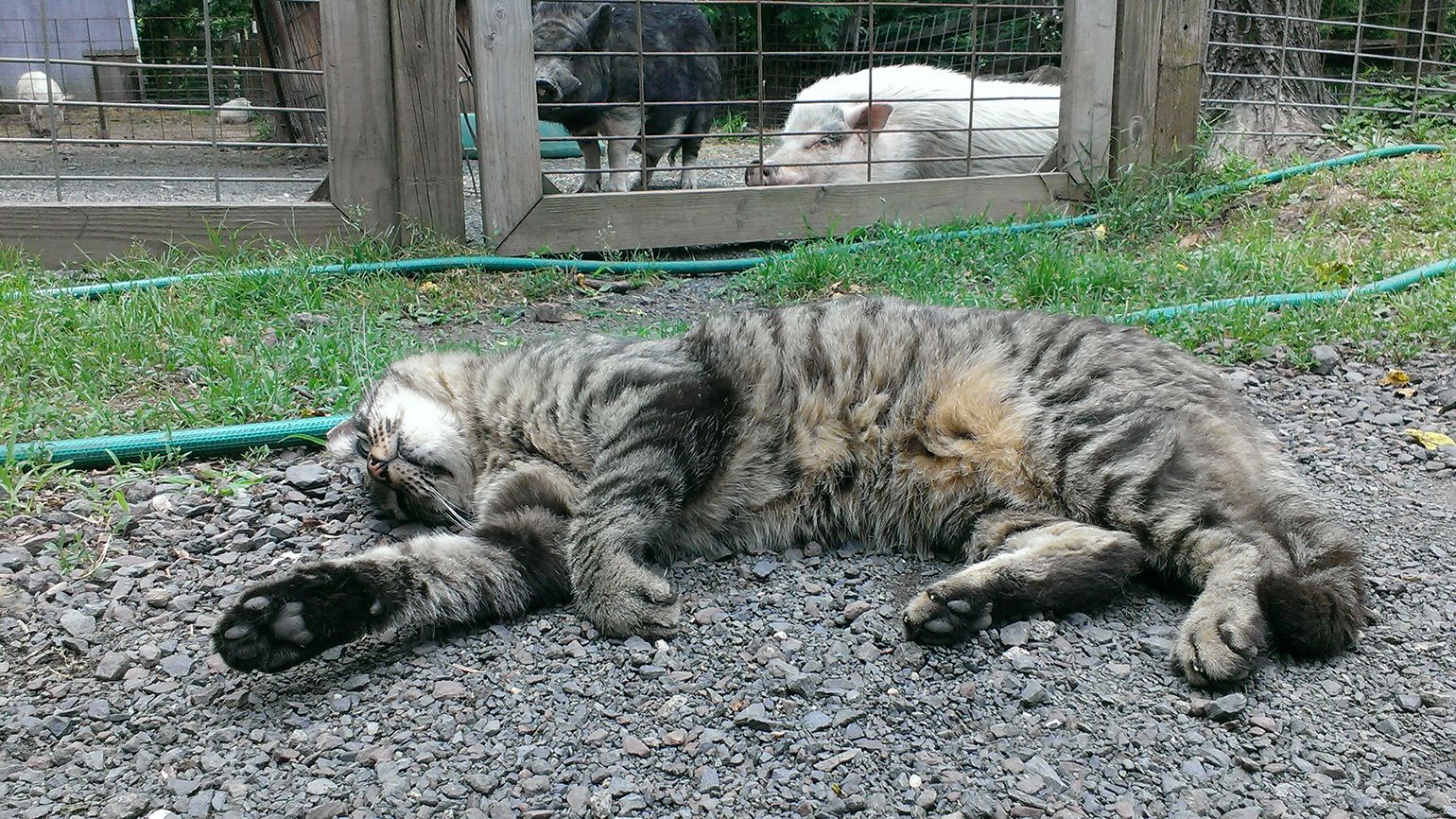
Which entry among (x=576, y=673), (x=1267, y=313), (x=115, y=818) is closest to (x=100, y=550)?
(x=115, y=818)

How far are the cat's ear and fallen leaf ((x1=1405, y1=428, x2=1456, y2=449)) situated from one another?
131 inches

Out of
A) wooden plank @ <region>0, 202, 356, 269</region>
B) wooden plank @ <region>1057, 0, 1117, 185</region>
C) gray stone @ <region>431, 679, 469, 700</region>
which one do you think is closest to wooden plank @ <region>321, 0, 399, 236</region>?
wooden plank @ <region>0, 202, 356, 269</region>

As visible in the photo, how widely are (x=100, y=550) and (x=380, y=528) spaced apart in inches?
27.6

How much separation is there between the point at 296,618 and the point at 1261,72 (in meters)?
7.12

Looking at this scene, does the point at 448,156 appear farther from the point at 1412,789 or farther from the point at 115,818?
the point at 1412,789

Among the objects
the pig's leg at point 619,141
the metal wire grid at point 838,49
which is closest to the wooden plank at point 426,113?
the metal wire grid at point 838,49

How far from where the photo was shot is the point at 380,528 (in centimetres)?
303

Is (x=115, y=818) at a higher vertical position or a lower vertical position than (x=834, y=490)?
lower

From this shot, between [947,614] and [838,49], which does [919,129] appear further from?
[947,614]

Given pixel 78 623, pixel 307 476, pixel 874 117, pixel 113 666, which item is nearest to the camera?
pixel 113 666

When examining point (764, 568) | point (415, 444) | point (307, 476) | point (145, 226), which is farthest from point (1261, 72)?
point (145, 226)

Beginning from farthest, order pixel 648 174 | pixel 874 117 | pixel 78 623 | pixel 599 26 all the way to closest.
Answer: pixel 648 174 → pixel 874 117 → pixel 599 26 → pixel 78 623

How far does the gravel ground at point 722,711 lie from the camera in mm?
1844

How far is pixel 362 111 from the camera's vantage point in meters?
4.96
